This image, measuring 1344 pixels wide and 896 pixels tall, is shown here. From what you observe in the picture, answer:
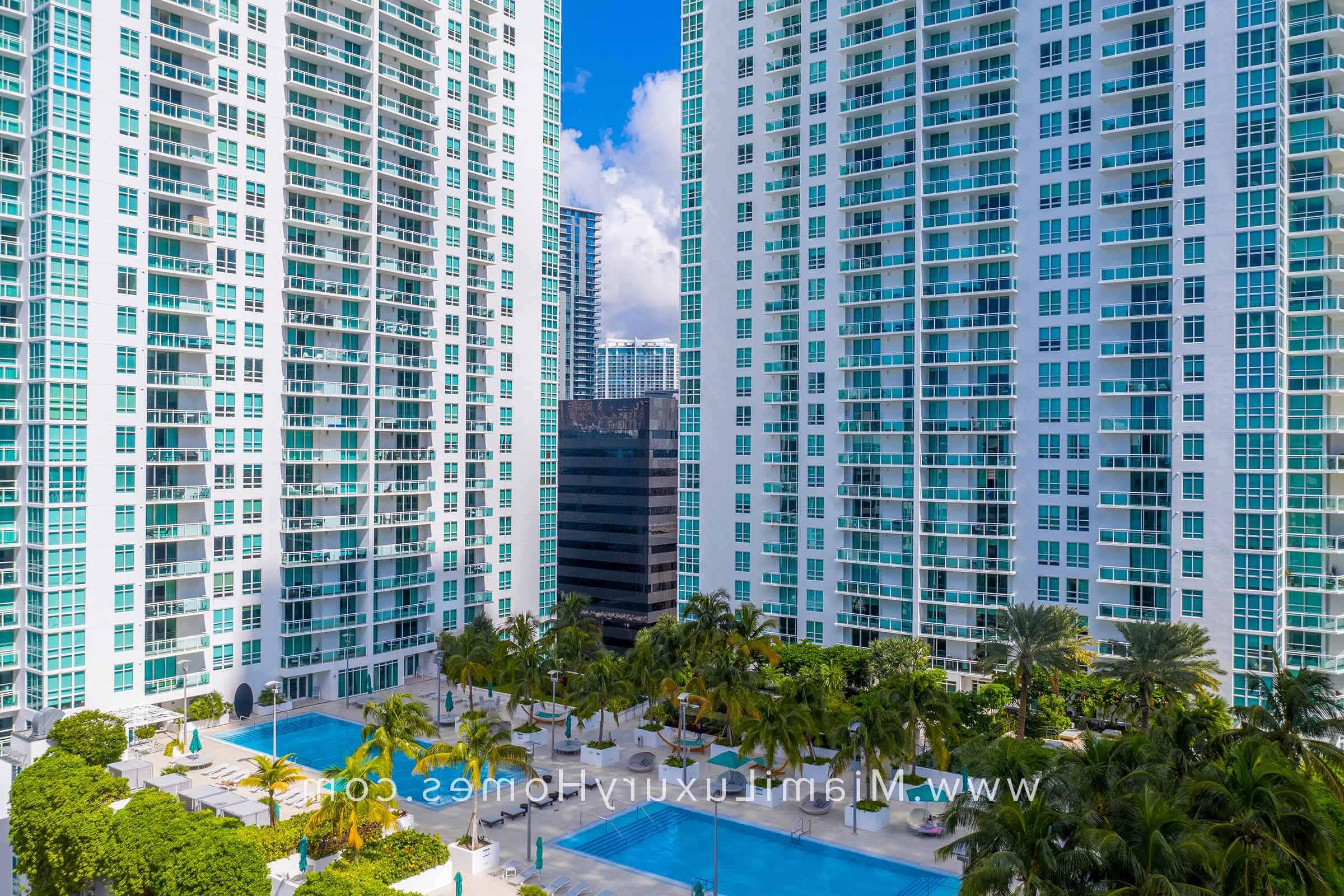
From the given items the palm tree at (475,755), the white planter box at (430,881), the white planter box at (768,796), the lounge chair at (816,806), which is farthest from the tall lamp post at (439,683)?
the lounge chair at (816,806)

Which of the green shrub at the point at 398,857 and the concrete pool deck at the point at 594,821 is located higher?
the green shrub at the point at 398,857

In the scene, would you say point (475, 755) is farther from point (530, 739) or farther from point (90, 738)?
point (90, 738)

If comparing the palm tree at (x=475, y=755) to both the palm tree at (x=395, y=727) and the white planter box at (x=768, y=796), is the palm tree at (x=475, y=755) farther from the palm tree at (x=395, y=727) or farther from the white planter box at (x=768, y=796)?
the white planter box at (x=768, y=796)

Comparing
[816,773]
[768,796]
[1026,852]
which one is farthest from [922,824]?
[1026,852]

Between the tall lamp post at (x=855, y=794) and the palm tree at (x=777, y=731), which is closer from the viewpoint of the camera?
the tall lamp post at (x=855, y=794)

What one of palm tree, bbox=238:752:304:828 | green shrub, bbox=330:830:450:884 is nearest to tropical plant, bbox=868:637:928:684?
green shrub, bbox=330:830:450:884

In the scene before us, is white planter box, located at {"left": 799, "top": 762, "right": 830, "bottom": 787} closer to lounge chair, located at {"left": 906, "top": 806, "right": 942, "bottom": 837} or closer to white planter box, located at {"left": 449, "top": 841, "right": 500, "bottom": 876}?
lounge chair, located at {"left": 906, "top": 806, "right": 942, "bottom": 837}
